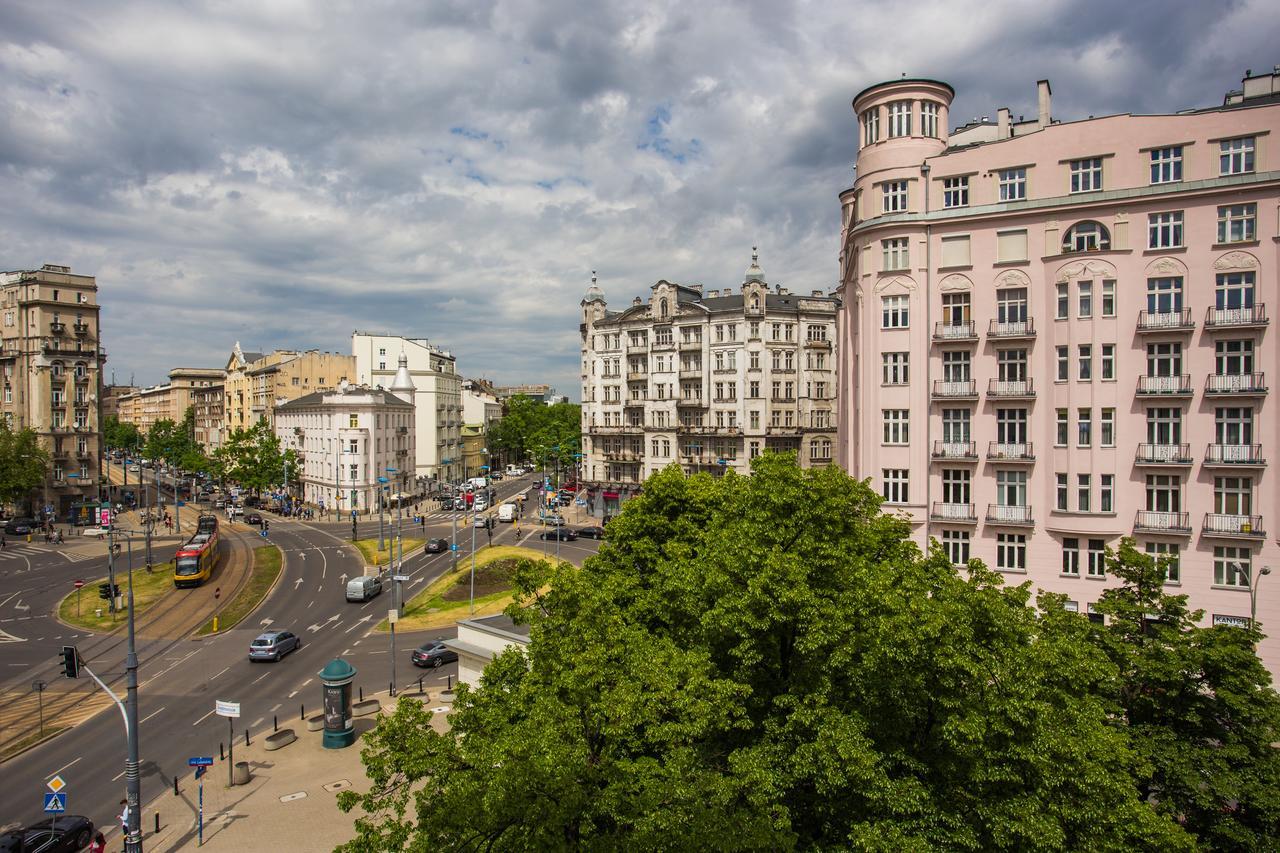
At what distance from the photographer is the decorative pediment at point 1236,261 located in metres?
34.1

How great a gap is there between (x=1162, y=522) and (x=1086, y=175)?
17763 mm

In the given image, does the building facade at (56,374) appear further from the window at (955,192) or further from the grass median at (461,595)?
the window at (955,192)

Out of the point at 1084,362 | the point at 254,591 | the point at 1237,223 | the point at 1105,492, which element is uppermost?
→ the point at 1237,223

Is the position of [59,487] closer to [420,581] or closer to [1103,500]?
[420,581]

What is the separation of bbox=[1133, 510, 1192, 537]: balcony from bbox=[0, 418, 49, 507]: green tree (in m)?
107

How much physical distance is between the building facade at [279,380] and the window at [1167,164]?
118 metres

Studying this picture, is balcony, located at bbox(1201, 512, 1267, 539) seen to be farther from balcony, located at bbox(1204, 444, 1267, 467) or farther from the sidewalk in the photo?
the sidewalk

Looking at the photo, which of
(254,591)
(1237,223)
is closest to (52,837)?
(254,591)

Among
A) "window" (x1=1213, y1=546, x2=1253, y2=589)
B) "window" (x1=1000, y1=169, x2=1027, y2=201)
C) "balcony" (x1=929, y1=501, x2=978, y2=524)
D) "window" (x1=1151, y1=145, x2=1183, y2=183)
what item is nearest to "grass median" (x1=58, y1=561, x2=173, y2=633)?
"balcony" (x1=929, y1=501, x2=978, y2=524)

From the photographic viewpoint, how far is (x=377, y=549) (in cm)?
7562

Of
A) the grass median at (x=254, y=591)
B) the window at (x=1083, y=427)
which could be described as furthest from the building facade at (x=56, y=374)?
the window at (x=1083, y=427)

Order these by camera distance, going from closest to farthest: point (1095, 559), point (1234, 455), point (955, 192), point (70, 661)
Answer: point (70, 661) → point (1234, 455) → point (1095, 559) → point (955, 192)

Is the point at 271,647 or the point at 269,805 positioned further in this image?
the point at 271,647

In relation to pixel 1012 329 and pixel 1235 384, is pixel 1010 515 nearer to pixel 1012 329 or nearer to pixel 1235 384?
pixel 1012 329
